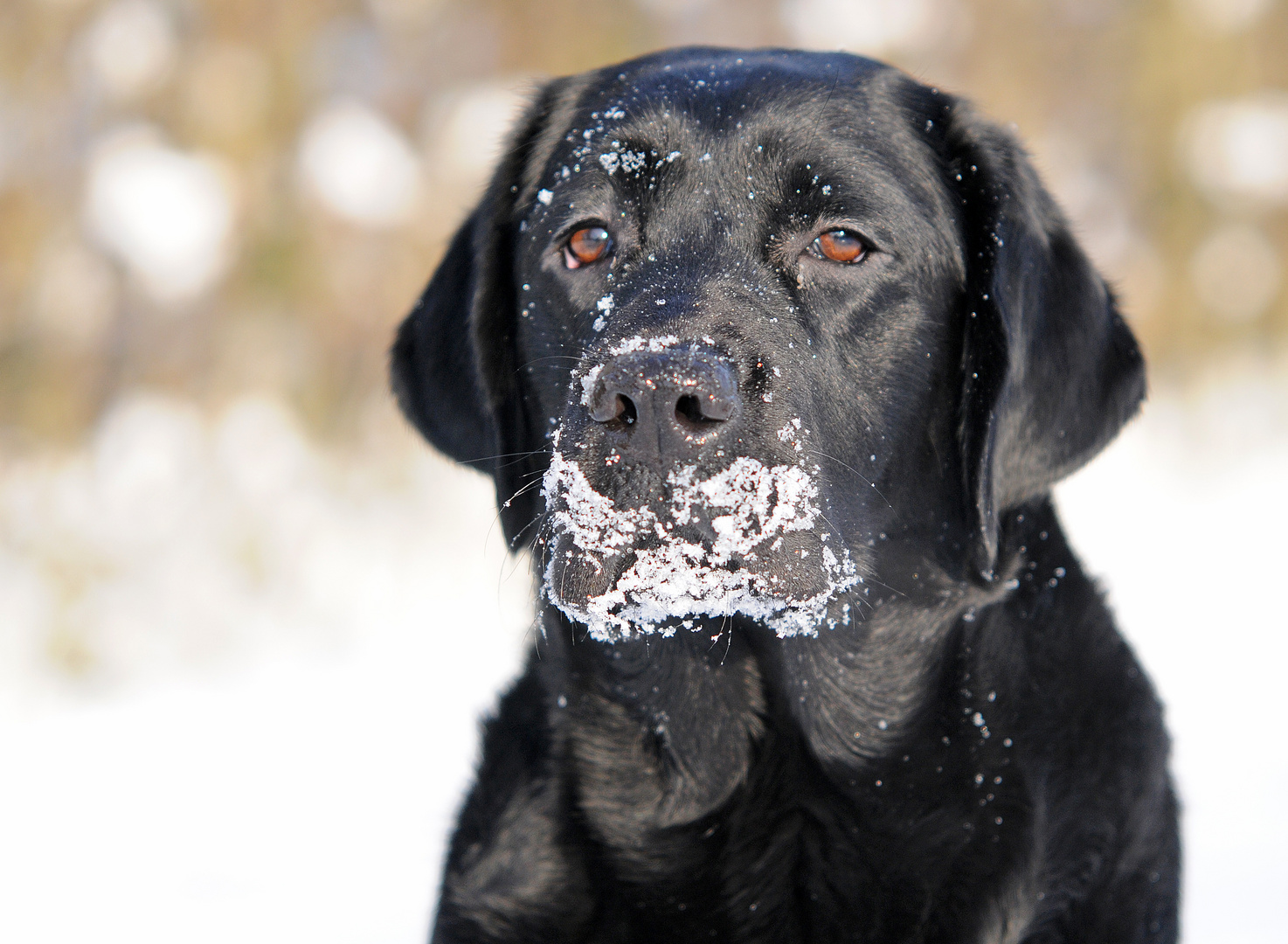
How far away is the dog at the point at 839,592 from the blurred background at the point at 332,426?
144 centimetres

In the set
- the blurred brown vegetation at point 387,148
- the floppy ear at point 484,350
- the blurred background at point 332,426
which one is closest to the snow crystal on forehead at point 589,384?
the floppy ear at point 484,350

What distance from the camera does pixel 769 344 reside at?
6.30 ft

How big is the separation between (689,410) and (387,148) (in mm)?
6235

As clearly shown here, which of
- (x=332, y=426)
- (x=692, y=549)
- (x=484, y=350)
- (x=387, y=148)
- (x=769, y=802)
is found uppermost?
(x=387, y=148)

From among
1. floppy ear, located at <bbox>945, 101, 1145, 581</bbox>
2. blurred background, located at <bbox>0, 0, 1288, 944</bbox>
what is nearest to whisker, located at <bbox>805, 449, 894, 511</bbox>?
floppy ear, located at <bbox>945, 101, 1145, 581</bbox>

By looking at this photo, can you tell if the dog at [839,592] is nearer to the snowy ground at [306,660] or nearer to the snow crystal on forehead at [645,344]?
the snow crystal on forehead at [645,344]

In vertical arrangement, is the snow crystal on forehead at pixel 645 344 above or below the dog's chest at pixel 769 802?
above

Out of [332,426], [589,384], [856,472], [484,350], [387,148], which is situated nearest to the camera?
[589,384]

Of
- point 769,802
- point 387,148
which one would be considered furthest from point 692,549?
point 387,148

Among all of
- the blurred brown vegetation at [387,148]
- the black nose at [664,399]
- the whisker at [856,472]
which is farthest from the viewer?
the blurred brown vegetation at [387,148]

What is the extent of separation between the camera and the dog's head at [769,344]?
5.81ft

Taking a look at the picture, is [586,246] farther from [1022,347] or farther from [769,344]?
[1022,347]

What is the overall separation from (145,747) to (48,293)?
272 cm

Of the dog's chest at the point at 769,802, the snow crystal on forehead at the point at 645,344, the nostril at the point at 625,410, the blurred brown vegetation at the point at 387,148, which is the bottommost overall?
the dog's chest at the point at 769,802
